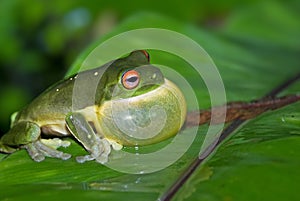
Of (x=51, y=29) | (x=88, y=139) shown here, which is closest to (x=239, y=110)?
(x=88, y=139)

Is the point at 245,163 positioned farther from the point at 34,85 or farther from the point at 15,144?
the point at 34,85

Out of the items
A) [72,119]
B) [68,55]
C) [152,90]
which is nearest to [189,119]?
[152,90]

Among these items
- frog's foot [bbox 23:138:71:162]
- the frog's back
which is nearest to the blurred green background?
the frog's back

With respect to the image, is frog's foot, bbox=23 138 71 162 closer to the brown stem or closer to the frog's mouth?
the frog's mouth

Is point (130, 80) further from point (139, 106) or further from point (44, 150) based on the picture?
point (44, 150)

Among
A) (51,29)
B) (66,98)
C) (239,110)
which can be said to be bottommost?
A: (239,110)
